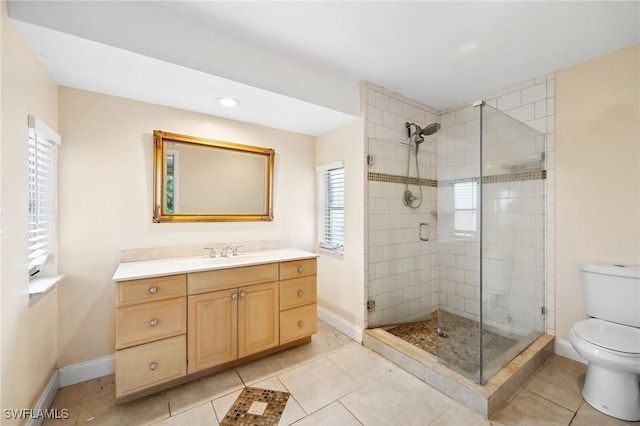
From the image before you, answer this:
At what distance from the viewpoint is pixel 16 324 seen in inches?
50.2

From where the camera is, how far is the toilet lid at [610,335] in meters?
1.51

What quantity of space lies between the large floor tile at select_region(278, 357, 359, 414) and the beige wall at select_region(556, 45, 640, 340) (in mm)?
1932

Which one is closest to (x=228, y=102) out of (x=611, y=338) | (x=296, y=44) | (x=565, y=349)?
(x=296, y=44)

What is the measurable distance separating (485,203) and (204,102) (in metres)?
Result: 2.27

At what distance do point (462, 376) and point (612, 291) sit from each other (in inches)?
48.7

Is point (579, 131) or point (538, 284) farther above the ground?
point (579, 131)

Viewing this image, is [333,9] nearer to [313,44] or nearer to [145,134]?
[313,44]

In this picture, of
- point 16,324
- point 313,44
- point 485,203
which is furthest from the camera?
point 313,44

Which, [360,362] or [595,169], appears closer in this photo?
[595,169]

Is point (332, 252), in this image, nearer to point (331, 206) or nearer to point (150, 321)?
point (331, 206)

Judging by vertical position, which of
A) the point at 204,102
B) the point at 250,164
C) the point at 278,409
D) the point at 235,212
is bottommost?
the point at 278,409

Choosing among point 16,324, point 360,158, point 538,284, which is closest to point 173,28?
point 360,158

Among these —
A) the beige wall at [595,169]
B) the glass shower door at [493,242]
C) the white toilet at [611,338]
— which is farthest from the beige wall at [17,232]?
the beige wall at [595,169]

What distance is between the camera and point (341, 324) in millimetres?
2646
